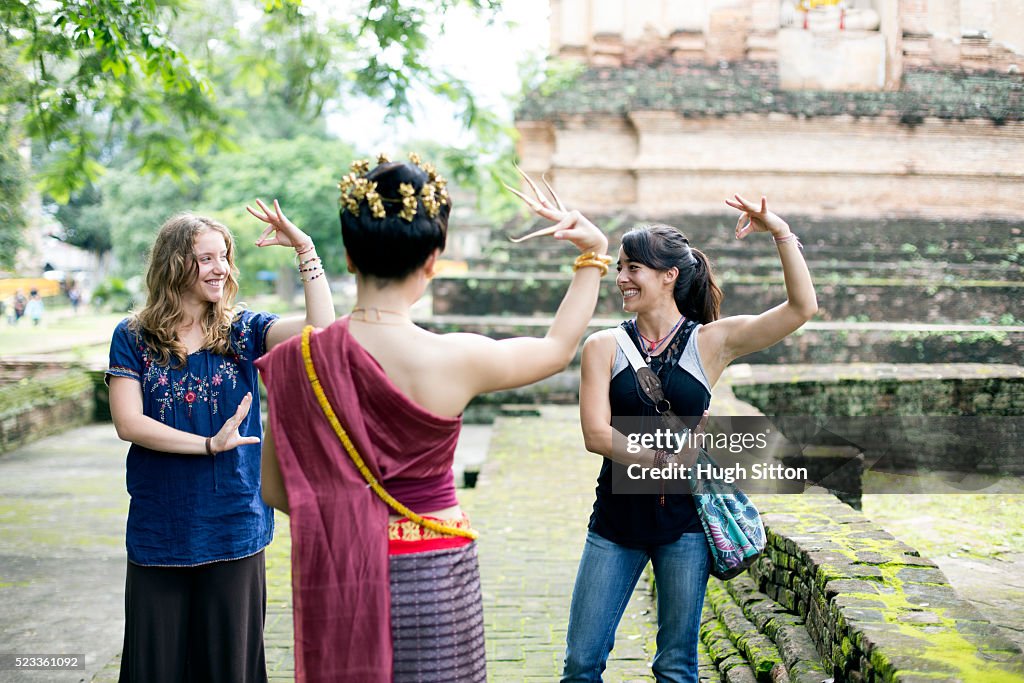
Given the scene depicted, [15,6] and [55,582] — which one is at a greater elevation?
[15,6]

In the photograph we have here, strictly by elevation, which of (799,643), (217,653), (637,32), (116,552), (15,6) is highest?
(637,32)

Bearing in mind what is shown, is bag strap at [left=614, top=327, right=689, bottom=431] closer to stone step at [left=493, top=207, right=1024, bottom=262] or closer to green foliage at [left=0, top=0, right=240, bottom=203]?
green foliage at [left=0, top=0, right=240, bottom=203]

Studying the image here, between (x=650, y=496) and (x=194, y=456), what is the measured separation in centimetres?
137

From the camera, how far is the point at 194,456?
3074 millimetres

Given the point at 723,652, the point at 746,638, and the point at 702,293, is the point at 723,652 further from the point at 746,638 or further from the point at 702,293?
the point at 702,293

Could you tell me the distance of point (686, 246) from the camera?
10.5 feet

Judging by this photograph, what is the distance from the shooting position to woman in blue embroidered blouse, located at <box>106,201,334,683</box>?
9.91 ft

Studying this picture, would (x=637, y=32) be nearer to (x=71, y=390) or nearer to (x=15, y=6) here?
(x=71, y=390)

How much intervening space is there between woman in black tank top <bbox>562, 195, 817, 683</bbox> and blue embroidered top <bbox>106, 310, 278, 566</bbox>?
1.05 meters

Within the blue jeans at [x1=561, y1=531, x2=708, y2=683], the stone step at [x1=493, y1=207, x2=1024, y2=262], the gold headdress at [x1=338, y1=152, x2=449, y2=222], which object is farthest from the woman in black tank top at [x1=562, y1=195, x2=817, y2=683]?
the stone step at [x1=493, y1=207, x2=1024, y2=262]

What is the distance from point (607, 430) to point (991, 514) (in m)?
4.81

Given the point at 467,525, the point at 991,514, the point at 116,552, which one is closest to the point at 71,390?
the point at 116,552

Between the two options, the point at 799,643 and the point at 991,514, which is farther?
the point at 991,514

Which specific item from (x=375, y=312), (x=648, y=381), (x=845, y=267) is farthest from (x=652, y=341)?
(x=845, y=267)
